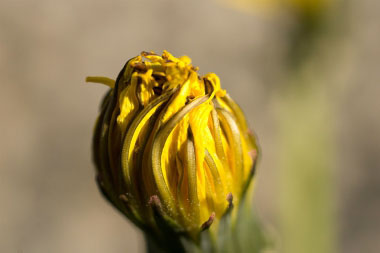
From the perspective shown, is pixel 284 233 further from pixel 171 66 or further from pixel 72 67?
pixel 72 67

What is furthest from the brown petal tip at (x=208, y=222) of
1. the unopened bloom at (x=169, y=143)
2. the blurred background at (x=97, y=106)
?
the blurred background at (x=97, y=106)

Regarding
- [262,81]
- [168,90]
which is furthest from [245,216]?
[262,81]

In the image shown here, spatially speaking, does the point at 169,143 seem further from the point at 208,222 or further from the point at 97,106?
the point at 97,106

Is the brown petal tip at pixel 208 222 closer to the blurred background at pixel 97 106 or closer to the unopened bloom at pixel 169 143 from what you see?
the unopened bloom at pixel 169 143

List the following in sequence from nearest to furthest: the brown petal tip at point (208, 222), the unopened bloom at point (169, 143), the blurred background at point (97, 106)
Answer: the unopened bloom at point (169, 143) < the brown petal tip at point (208, 222) < the blurred background at point (97, 106)

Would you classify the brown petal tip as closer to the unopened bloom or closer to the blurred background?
the unopened bloom

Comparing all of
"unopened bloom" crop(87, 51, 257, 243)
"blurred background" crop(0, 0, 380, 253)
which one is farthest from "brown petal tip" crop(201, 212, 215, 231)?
"blurred background" crop(0, 0, 380, 253)
